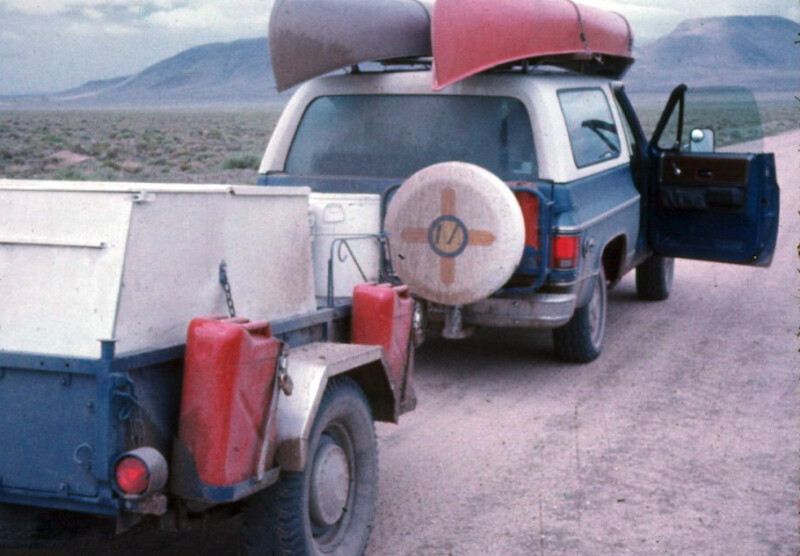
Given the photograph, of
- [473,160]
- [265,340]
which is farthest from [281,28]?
[265,340]

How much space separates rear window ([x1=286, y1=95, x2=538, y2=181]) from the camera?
657 cm

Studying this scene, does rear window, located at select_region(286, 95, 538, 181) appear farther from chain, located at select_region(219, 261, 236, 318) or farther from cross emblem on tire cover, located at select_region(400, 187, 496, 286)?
chain, located at select_region(219, 261, 236, 318)

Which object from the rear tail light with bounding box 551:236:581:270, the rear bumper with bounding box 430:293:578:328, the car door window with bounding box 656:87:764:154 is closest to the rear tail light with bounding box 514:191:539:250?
the rear tail light with bounding box 551:236:581:270

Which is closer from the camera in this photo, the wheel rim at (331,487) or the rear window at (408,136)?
the wheel rim at (331,487)

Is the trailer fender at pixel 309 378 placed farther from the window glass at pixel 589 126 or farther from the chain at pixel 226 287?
the window glass at pixel 589 126

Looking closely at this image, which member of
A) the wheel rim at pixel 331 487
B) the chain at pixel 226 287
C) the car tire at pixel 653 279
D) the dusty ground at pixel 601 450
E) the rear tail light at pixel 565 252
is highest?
the chain at pixel 226 287

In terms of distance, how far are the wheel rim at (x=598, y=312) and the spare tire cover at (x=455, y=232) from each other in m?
1.56

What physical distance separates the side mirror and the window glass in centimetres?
71

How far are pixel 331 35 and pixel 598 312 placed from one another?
2769 mm

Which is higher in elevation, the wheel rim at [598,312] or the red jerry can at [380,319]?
the red jerry can at [380,319]

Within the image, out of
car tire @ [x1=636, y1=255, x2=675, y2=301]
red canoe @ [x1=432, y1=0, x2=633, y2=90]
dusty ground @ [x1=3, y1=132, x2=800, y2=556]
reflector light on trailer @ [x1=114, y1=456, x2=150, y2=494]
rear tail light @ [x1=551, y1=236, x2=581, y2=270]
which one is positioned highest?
red canoe @ [x1=432, y1=0, x2=633, y2=90]

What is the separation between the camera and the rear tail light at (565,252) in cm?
632

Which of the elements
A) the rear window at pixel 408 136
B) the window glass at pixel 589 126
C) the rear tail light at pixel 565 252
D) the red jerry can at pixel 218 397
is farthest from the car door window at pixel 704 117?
the red jerry can at pixel 218 397

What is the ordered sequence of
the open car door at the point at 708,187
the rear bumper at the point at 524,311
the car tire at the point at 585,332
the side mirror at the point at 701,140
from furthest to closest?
the side mirror at the point at 701,140
the open car door at the point at 708,187
the car tire at the point at 585,332
the rear bumper at the point at 524,311
